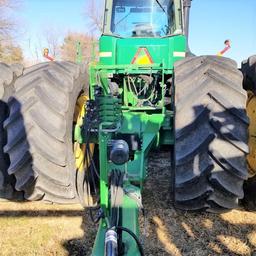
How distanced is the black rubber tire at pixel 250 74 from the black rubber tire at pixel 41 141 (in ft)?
5.65

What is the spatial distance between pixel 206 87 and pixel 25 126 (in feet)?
4.69

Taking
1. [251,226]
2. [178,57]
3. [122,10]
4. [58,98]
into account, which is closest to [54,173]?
[58,98]

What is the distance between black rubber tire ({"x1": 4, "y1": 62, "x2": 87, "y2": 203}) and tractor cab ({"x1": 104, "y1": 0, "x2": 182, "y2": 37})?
1.70 metres

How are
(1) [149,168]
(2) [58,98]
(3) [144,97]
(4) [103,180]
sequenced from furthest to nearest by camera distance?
(1) [149,168] < (3) [144,97] < (2) [58,98] < (4) [103,180]

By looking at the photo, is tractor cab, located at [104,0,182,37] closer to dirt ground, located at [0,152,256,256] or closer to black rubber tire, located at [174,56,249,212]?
black rubber tire, located at [174,56,249,212]

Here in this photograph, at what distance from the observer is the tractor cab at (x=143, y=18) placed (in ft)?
14.5

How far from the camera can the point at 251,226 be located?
3240 mm

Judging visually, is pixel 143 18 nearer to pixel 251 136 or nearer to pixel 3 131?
pixel 251 136

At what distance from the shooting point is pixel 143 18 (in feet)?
14.6

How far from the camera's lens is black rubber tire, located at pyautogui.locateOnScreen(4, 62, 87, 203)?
2883 mm

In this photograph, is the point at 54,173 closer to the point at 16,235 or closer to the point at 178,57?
the point at 16,235

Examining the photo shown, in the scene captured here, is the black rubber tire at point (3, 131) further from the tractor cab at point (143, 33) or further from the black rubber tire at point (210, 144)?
the black rubber tire at point (210, 144)

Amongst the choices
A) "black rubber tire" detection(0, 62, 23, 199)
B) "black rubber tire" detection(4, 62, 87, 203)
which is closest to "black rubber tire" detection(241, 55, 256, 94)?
"black rubber tire" detection(4, 62, 87, 203)

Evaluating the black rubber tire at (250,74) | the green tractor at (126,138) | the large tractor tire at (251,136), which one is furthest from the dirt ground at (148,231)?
the black rubber tire at (250,74)
